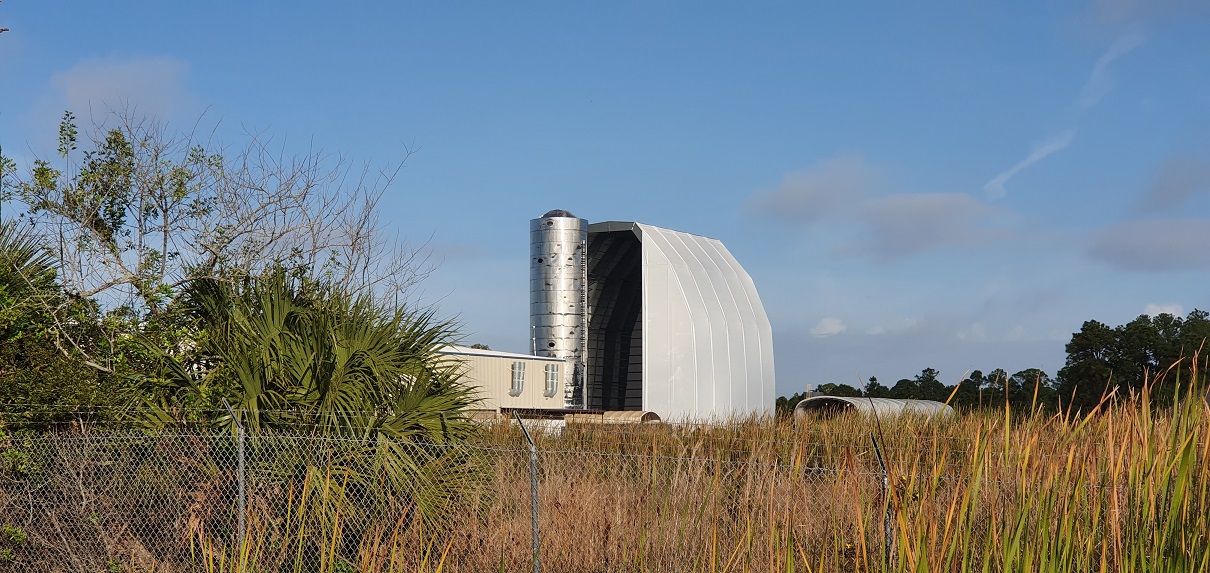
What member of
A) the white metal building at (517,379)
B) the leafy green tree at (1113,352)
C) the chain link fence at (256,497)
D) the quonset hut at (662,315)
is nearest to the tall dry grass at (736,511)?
the chain link fence at (256,497)

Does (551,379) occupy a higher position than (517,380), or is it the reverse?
(551,379)

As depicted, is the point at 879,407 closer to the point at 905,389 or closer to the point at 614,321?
the point at 614,321

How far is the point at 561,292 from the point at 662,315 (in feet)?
9.79

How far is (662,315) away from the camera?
95.0 ft

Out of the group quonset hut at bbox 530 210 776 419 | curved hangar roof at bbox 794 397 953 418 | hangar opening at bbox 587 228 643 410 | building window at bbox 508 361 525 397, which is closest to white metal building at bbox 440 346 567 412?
building window at bbox 508 361 525 397

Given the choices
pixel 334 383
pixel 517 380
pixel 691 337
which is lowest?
pixel 334 383

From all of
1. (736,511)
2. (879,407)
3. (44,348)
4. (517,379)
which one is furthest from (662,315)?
(736,511)

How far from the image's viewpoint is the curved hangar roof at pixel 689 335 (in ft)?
→ 93.7

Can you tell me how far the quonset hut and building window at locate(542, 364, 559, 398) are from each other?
740mm

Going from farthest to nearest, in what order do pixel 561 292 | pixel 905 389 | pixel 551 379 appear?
pixel 905 389 < pixel 561 292 < pixel 551 379

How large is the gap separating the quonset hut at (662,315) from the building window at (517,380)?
1412 millimetres

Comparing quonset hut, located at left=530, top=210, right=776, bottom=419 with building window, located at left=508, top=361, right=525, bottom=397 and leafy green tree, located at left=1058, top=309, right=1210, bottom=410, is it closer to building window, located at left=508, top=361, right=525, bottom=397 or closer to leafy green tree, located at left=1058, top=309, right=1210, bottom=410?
building window, located at left=508, top=361, right=525, bottom=397

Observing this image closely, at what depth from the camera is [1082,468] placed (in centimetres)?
342

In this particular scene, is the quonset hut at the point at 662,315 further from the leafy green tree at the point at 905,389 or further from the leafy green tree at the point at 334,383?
the leafy green tree at the point at 334,383
